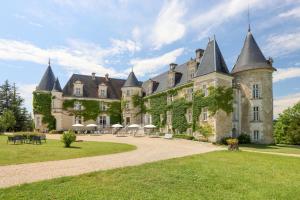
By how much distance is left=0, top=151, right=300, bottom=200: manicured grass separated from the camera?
23.5 ft

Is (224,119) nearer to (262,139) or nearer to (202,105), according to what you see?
(202,105)

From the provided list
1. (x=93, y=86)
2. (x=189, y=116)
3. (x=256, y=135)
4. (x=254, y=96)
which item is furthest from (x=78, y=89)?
(x=256, y=135)

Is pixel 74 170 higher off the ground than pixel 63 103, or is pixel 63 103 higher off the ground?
pixel 63 103

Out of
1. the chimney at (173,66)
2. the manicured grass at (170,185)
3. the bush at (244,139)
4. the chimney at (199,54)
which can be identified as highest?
the chimney at (199,54)

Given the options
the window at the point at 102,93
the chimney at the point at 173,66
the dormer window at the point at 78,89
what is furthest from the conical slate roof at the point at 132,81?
the chimney at the point at 173,66

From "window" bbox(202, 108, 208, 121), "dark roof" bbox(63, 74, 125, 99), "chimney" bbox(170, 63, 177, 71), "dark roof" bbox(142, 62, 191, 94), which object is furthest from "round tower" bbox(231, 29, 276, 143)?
"dark roof" bbox(63, 74, 125, 99)

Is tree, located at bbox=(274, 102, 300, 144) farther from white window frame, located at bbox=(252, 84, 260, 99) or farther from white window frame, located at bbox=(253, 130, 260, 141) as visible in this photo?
white window frame, located at bbox=(252, 84, 260, 99)

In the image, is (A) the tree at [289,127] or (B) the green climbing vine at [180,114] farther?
(A) the tree at [289,127]

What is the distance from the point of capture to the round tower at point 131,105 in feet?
144

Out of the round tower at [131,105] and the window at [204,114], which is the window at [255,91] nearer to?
the window at [204,114]

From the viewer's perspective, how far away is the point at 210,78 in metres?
29.0

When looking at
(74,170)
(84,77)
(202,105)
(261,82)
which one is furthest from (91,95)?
(74,170)

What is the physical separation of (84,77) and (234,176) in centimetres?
4027

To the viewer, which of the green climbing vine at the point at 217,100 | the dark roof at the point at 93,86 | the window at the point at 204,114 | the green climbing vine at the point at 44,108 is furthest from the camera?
the dark roof at the point at 93,86
